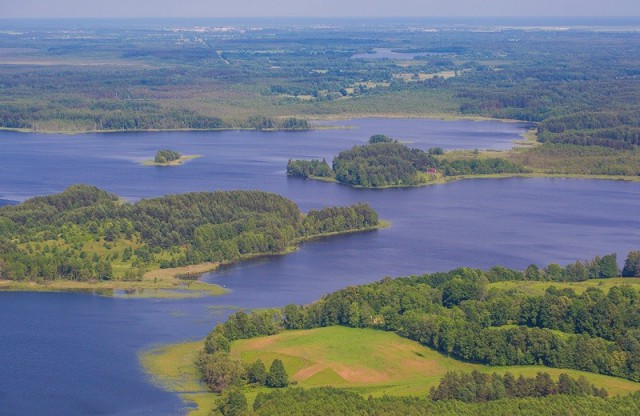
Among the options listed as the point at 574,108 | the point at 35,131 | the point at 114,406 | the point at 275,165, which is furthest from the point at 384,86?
the point at 114,406

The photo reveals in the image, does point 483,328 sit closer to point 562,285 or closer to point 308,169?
point 562,285

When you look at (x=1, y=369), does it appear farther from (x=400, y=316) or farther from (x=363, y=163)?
(x=363, y=163)

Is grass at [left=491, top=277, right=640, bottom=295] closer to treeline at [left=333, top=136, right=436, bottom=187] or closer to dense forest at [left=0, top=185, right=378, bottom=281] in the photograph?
dense forest at [left=0, top=185, right=378, bottom=281]

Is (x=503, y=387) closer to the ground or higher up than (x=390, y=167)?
higher up

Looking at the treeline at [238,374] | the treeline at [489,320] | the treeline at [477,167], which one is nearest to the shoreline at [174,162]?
the treeline at [477,167]

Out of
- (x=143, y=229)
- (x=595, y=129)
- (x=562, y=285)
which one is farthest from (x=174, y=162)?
(x=562, y=285)

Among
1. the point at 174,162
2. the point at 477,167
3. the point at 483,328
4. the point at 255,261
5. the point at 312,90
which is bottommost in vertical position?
the point at 312,90
